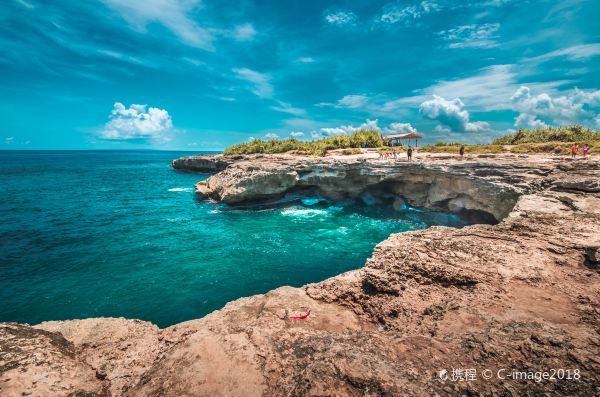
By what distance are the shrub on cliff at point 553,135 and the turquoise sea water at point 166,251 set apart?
28.6 metres

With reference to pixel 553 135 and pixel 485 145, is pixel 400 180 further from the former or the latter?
pixel 553 135

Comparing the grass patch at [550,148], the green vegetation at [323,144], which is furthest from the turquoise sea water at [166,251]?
the green vegetation at [323,144]

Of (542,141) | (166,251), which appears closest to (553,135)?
(542,141)

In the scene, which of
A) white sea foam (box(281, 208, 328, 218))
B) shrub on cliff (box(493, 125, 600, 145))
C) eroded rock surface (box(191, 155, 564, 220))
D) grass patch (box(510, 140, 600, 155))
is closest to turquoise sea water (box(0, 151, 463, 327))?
white sea foam (box(281, 208, 328, 218))

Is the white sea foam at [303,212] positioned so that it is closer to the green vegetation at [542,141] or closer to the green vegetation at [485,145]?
the green vegetation at [485,145]

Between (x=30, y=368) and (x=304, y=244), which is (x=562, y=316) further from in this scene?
(x=304, y=244)

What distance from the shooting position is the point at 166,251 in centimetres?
2167

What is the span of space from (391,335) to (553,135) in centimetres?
5308

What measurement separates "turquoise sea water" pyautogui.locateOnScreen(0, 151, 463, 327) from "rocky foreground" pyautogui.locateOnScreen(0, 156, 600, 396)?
8243 mm

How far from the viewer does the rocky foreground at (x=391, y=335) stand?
4.82 m

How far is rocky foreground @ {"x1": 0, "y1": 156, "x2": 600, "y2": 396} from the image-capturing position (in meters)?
4.82

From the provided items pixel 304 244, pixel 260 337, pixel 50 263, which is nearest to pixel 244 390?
pixel 260 337

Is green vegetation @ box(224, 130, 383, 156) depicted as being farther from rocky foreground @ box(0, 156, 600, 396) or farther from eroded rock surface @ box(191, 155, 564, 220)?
rocky foreground @ box(0, 156, 600, 396)

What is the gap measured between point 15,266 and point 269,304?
21352 millimetres
